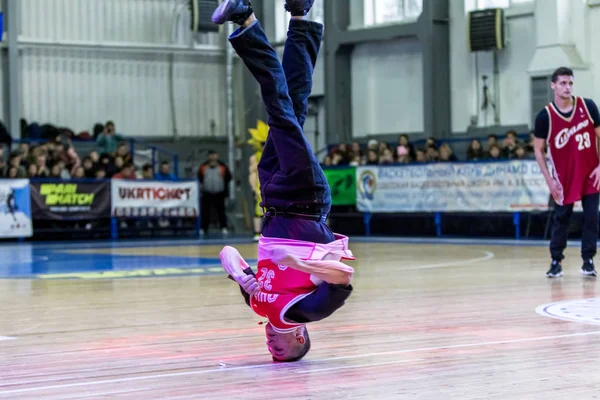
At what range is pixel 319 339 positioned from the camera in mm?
6281

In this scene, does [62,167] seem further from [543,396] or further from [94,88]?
[543,396]

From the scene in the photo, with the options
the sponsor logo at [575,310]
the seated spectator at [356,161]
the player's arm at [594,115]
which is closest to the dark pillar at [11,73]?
the seated spectator at [356,161]

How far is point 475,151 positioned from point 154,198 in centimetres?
699

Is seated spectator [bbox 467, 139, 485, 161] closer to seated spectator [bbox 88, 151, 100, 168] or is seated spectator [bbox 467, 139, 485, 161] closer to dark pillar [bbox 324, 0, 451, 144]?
dark pillar [bbox 324, 0, 451, 144]

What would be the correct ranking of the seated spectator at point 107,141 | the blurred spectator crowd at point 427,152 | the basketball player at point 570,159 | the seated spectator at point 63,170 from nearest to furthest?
the basketball player at point 570,159 → the blurred spectator crowd at point 427,152 → the seated spectator at point 63,170 → the seated spectator at point 107,141

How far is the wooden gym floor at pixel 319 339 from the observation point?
4645 millimetres

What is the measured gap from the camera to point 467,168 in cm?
2097

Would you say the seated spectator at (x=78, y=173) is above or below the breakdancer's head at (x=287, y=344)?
above

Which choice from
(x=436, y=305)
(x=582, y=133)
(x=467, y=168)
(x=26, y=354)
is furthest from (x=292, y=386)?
(x=467, y=168)

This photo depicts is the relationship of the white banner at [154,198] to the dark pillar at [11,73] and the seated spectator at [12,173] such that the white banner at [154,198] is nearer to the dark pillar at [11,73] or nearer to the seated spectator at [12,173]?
the seated spectator at [12,173]

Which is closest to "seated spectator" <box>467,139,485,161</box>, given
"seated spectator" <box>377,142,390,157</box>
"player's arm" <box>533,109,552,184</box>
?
"seated spectator" <box>377,142,390,157</box>

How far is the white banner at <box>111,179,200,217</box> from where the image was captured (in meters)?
23.0

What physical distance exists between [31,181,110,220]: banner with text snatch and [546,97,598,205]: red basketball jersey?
44.8 ft

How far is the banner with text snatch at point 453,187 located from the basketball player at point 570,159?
8943mm
